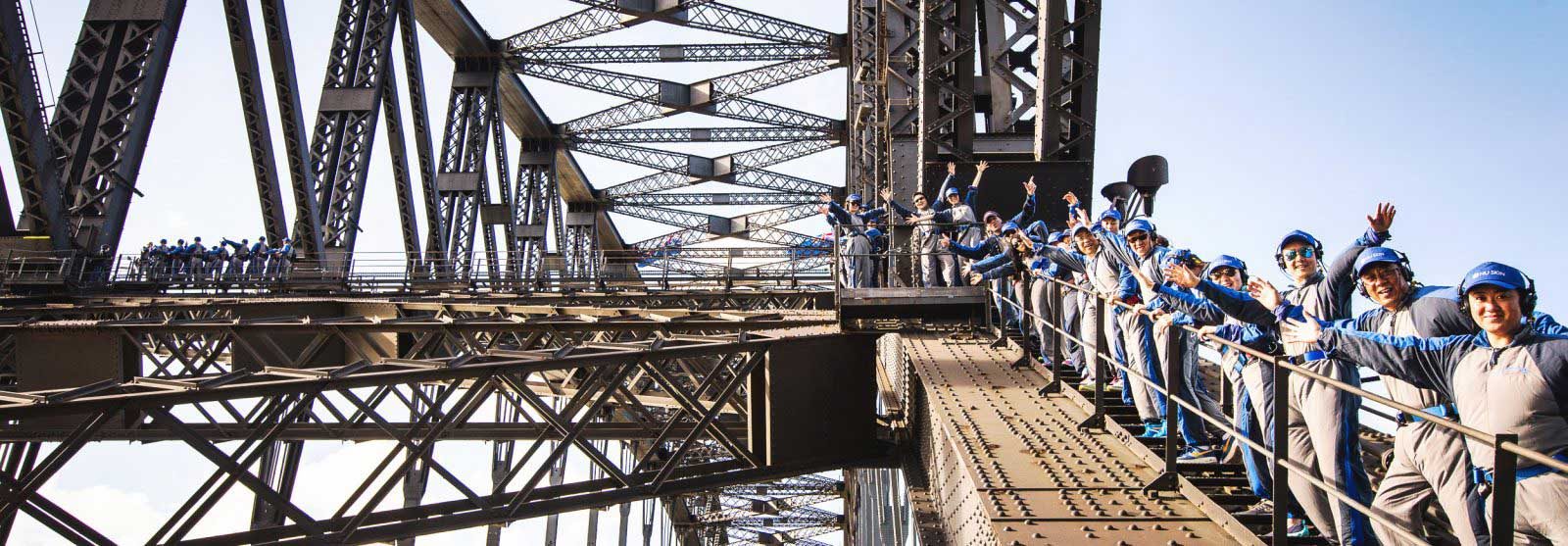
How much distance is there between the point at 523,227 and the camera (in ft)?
141

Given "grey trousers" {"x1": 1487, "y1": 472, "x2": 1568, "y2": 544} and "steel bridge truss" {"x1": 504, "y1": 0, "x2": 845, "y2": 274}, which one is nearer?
"grey trousers" {"x1": 1487, "y1": 472, "x2": 1568, "y2": 544}

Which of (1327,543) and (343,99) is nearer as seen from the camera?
(1327,543)

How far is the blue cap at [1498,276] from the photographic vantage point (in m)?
3.44

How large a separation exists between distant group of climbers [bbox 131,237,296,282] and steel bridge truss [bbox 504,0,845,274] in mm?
8937

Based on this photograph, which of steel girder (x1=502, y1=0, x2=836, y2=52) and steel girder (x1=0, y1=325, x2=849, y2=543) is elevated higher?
steel girder (x1=502, y1=0, x2=836, y2=52)

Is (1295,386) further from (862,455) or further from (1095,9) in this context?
(1095,9)

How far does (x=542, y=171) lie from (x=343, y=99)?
1869 cm

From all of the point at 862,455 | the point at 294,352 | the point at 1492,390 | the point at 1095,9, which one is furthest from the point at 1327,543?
the point at 294,352

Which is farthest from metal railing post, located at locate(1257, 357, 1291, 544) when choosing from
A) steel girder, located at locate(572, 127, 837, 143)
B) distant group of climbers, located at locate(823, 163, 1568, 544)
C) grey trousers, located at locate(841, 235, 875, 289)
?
steel girder, located at locate(572, 127, 837, 143)

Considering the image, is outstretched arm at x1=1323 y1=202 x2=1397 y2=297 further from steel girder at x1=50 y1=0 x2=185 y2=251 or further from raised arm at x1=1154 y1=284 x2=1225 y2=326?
steel girder at x1=50 y1=0 x2=185 y2=251

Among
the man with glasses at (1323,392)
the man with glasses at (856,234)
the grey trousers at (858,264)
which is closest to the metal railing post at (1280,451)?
the man with glasses at (1323,392)

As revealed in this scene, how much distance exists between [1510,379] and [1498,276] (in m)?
0.34

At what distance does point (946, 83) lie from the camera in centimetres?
1459

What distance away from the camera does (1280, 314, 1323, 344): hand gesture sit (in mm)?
4195
